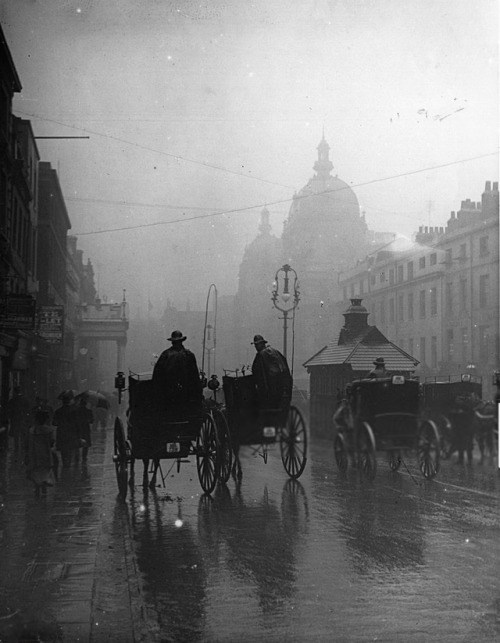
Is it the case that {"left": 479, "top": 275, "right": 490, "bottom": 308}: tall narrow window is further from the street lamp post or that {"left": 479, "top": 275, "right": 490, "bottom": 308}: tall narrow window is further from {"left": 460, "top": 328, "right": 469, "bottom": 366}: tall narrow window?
the street lamp post

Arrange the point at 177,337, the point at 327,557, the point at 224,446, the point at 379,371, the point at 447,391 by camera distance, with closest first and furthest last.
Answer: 1. the point at 379,371
2. the point at 447,391
3. the point at 177,337
4. the point at 327,557
5. the point at 224,446

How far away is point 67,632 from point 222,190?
12.0ft

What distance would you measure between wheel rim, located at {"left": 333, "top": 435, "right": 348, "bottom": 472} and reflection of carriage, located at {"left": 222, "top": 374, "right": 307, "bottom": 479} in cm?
23

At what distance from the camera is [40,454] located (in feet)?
24.2

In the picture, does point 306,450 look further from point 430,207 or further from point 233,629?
point 430,207

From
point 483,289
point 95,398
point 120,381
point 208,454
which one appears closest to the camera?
point 483,289

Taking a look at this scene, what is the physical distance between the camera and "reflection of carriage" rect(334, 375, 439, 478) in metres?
4.75

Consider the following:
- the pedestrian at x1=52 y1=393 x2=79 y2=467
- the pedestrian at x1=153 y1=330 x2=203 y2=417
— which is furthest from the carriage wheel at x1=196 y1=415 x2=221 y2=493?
the pedestrian at x1=52 y1=393 x2=79 y2=467

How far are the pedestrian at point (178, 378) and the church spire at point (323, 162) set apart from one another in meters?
1.74

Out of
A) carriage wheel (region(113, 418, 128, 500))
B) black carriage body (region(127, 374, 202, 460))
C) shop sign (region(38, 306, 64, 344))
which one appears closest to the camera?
shop sign (region(38, 306, 64, 344))

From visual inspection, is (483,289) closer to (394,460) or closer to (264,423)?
(394,460)

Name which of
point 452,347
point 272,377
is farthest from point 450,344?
point 272,377

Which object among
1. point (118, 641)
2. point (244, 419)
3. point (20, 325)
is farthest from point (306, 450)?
point (20, 325)

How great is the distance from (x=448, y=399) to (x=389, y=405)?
690mm
